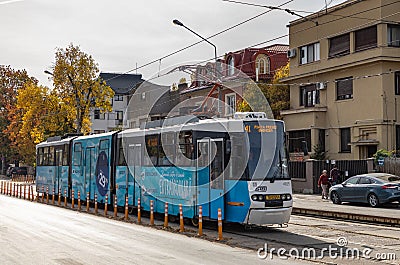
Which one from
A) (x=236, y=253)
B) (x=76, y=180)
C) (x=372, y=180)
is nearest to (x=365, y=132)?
(x=372, y=180)

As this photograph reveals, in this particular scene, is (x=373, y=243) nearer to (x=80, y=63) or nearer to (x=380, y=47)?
(x=380, y=47)

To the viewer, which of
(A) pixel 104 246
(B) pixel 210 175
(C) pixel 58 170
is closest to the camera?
(A) pixel 104 246

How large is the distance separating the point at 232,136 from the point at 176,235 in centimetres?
319

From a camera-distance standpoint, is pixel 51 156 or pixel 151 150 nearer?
pixel 151 150

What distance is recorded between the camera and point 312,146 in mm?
41688

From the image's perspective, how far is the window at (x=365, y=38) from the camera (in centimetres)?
3697

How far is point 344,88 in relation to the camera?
39969mm

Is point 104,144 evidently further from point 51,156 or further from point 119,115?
point 119,115

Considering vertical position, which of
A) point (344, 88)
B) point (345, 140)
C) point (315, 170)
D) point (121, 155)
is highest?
point (344, 88)

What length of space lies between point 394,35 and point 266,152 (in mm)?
22648

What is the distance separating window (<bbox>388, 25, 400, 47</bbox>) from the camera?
36.6 metres

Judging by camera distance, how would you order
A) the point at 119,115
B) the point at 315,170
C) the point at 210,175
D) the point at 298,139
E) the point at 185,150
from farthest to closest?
the point at 119,115, the point at 298,139, the point at 315,170, the point at 185,150, the point at 210,175

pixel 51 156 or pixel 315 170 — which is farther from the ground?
pixel 51 156

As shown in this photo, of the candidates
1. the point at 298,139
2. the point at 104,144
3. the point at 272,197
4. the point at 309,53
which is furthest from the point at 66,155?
the point at 309,53
